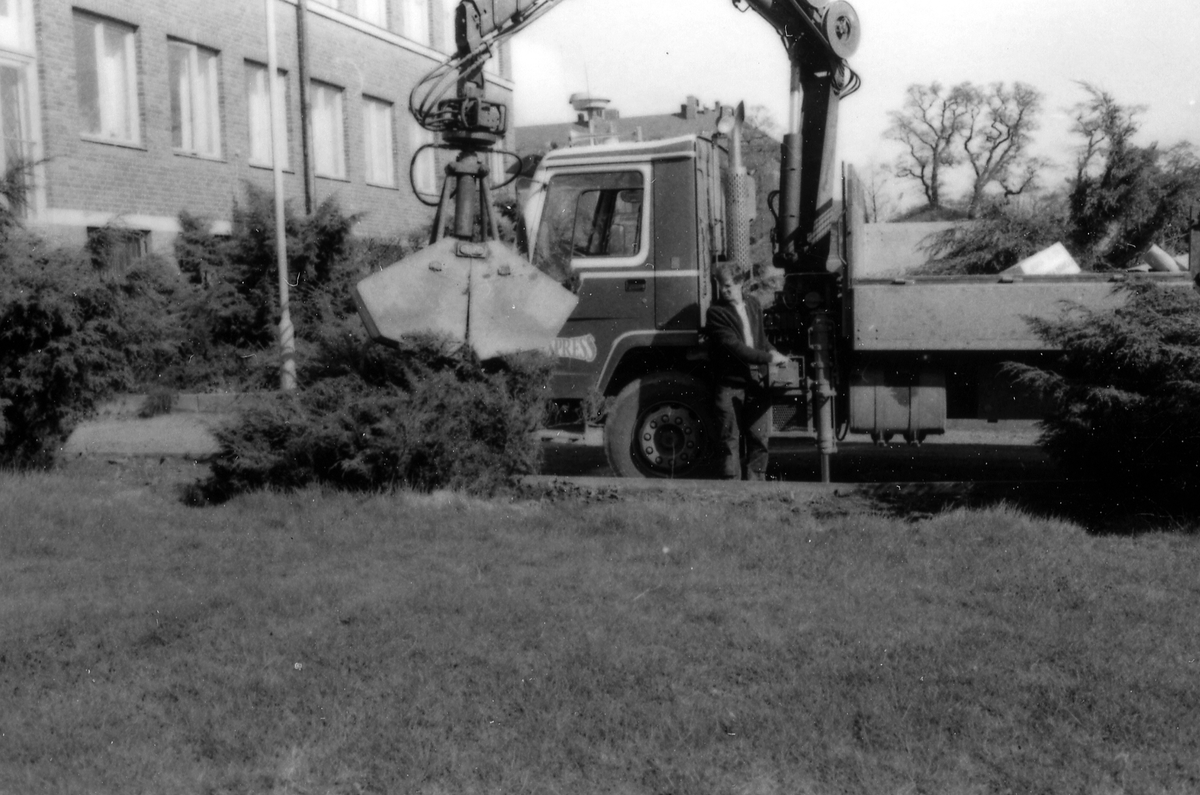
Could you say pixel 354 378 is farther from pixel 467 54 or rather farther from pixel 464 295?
pixel 467 54

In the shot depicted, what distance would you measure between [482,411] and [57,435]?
3672mm

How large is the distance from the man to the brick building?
27.2 ft

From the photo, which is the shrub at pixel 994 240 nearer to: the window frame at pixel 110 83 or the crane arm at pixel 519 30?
the crane arm at pixel 519 30

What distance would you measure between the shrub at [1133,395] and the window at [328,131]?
20464mm

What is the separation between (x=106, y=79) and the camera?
20.3 metres

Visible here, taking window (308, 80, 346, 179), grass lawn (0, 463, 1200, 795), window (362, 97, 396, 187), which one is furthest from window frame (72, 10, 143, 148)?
grass lawn (0, 463, 1200, 795)

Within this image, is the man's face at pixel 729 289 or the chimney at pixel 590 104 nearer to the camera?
the man's face at pixel 729 289

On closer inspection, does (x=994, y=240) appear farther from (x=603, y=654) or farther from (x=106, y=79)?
(x=106, y=79)

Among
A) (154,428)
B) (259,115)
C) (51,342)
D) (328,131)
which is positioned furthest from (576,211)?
(328,131)

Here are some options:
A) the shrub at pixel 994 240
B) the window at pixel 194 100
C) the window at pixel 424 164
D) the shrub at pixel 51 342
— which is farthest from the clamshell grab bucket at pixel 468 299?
the window at pixel 424 164

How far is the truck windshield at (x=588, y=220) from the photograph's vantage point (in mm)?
9742

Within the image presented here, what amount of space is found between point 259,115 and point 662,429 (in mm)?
16972

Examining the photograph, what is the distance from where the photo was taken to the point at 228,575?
6.65 metres

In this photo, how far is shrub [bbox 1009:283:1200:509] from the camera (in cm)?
698
